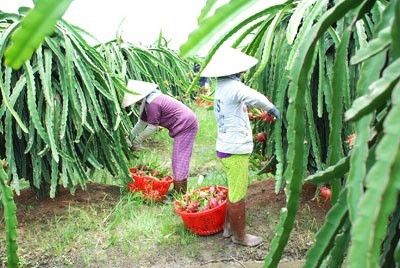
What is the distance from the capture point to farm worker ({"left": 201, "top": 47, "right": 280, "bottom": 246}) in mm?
2830

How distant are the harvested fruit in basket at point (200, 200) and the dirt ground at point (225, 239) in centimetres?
17

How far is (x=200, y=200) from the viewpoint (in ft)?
10.1

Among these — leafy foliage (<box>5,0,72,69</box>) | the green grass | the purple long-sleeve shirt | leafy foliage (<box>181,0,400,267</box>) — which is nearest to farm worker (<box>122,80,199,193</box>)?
the purple long-sleeve shirt

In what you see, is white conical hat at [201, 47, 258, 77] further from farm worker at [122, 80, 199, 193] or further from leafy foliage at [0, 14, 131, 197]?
farm worker at [122, 80, 199, 193]

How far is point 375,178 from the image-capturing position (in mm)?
485

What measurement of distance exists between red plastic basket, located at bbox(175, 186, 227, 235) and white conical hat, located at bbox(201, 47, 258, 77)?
2.46ft

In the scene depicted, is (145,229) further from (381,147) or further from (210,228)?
(381,147)

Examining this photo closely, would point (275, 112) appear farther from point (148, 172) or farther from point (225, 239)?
point (148, 172)

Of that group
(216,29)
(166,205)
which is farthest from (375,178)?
(166,205)

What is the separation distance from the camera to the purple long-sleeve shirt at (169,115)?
12.5ft

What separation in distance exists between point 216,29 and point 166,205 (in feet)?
9.73

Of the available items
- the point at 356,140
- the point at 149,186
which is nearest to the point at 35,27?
the point at 356,140

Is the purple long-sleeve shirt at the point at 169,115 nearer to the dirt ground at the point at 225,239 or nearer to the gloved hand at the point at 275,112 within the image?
the dirt ground at the point at 225,239

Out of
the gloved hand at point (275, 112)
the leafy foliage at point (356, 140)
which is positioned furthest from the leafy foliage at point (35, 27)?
the gloved hand at point (275, 112)
